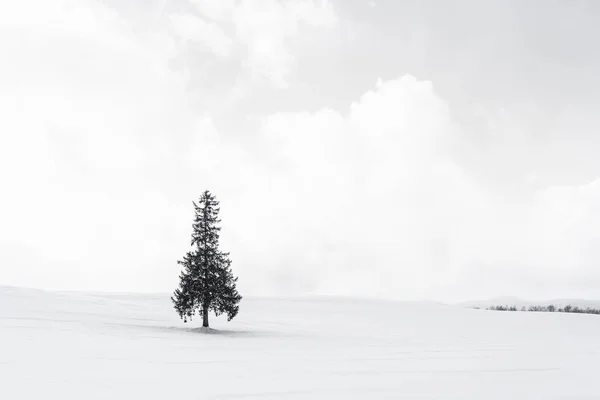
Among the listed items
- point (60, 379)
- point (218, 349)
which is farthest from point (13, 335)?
point (60, 379)

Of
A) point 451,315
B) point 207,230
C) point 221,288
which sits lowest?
point 451,315

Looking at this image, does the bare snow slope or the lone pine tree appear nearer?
the bare snow slope

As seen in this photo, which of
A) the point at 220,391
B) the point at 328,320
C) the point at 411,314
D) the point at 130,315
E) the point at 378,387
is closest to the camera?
the point at 220,391

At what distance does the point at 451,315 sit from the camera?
62.3 meters

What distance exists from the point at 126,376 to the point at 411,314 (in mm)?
53084

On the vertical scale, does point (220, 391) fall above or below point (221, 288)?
below

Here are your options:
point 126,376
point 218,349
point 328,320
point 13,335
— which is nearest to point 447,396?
point 126,376

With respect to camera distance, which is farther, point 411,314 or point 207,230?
point 411,314

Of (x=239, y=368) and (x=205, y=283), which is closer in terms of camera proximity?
(x=239, y=368)

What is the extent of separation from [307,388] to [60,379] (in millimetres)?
6981

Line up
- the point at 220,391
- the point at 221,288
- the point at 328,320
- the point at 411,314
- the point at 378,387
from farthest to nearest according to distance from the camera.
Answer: the point at 411,314 < the point at 328,320 < the point at 221,288 < the point at 378,387 < the point at 220,391

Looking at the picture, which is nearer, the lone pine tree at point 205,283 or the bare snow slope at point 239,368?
the bare snow slope at point 239,368

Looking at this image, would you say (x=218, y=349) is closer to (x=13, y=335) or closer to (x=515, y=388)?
(x=13, y=335)

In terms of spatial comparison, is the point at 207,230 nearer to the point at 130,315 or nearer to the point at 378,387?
the point at 130,315
